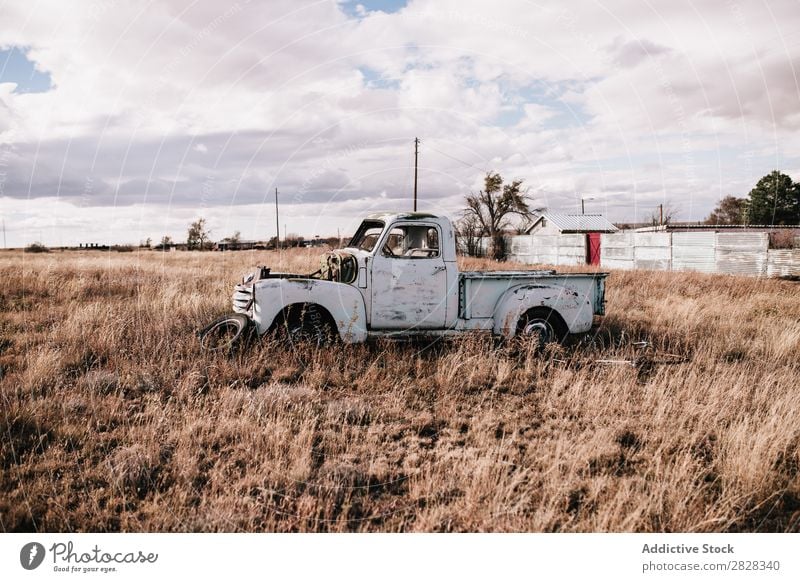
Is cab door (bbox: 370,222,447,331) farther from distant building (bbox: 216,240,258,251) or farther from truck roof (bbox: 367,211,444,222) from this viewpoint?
distant building (bbox: 216,240,258,251)

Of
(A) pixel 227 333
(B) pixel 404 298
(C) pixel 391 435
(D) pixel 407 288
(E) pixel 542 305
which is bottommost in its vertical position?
(C) pixel 391 435

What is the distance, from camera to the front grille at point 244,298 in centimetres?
620

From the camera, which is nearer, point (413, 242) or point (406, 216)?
point (406, 216)

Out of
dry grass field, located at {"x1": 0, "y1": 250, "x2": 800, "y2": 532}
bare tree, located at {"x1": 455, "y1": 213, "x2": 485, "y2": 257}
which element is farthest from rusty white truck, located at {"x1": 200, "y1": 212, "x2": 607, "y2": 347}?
bare tree, located at {"x1": 455, "y1": 213, "x2": 485, "y2": 257}

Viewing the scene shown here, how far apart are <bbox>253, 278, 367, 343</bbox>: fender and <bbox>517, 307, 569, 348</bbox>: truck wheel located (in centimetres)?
224

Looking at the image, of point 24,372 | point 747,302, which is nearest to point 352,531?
point 24,372

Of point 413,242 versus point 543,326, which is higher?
point 413,242

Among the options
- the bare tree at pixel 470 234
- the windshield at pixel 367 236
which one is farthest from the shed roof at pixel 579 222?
the windshield at pixel 367 236

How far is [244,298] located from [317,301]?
111 centimetres

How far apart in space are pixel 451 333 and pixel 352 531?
3.67 meters

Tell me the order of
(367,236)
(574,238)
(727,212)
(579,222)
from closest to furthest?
(367,236) < (574,238) < (579,222) < (727,212)

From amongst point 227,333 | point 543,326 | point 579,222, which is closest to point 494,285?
point 543,326

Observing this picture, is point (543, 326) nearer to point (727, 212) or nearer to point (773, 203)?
point (773, 203)

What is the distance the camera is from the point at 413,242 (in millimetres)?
6566
